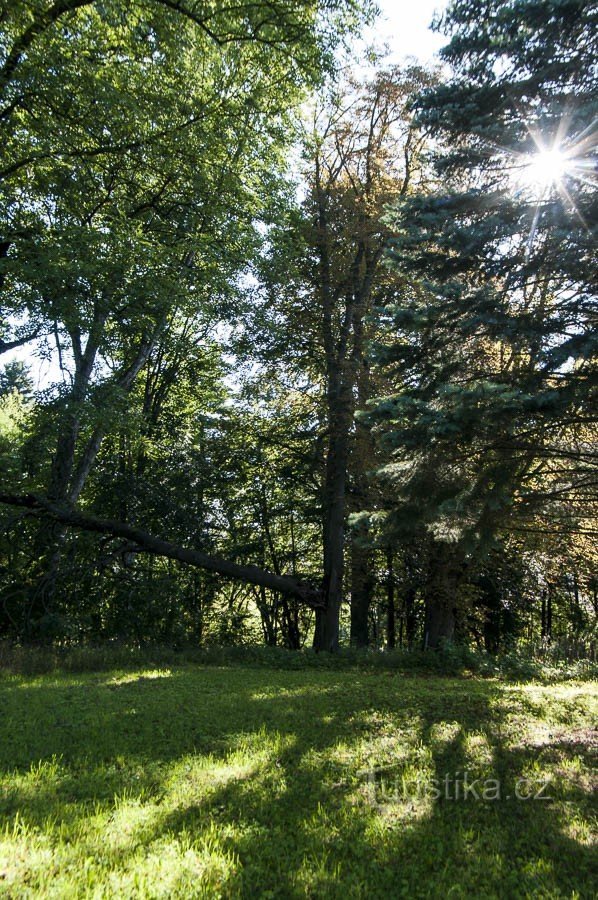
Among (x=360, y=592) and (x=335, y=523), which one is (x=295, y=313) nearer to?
(x=335, y=523)

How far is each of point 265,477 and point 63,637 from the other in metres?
7.36

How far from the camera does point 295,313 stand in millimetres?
15141

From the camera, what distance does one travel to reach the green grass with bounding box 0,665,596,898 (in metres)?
3.17

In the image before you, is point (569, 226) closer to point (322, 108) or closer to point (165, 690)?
point (165, 690)

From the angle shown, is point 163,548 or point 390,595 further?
point 390,595

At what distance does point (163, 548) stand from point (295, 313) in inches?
263

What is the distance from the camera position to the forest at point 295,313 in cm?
657

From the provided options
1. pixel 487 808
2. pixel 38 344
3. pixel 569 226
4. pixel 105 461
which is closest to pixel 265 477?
pixel 105 461

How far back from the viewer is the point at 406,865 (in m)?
3.36

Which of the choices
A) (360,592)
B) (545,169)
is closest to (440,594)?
(360,592)

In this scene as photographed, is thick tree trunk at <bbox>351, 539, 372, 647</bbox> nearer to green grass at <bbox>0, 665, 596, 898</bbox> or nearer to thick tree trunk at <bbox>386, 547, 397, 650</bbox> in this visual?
thick tree trunk at <bbox>386, 547, 397, 650</bbox>

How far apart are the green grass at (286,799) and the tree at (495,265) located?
8.50 ft

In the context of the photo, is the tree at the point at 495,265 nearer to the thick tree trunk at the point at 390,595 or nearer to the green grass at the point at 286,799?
the green grass at the point at 286,799

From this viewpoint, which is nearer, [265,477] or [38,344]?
[38,344]
